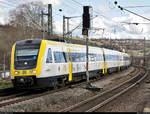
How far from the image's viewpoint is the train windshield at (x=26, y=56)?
47.3 ft

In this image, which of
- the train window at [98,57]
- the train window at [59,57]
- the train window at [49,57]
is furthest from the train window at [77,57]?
the train window at [98,57]

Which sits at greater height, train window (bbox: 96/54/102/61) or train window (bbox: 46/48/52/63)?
train window (bbox: 46/48/52/63)

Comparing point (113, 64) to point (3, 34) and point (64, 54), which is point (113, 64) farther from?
point (3, 34)

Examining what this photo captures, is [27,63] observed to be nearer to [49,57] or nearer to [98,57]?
[49,57]

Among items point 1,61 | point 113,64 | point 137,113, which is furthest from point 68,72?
point 1,61

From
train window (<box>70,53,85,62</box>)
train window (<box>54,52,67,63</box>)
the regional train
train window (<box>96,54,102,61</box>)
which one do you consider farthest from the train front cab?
train window (<box>96,54,102,61</box>)

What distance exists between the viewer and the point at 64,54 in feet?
57.7

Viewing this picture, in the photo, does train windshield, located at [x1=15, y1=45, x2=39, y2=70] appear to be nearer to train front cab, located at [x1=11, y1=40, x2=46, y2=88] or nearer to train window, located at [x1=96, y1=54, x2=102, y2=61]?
train front cab, located at [x1=11, y1=40, x2=46, y2=88]

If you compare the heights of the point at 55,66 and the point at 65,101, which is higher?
the point at 55,66

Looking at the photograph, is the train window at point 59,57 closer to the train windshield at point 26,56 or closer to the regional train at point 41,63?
the regional train at point 41,63

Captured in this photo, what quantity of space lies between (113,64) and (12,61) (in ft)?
66.6

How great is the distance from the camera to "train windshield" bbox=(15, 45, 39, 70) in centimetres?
1441

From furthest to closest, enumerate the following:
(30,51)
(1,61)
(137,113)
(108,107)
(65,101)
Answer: (1,61)
(30,51)
(65,101)
(108,107)
(137,113)

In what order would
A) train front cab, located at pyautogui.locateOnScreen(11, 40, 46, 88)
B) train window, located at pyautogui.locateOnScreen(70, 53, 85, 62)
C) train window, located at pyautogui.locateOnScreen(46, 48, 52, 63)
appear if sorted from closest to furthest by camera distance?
train front cab, located at pyautogui.locateOnScreen(11, 40, 46, 88)
train window, located at pyautogui.locateOnScreen(46, 48, 52, 63)
train window, located at pyautogui.locateOnScreen(70, 53, 85, 62)
